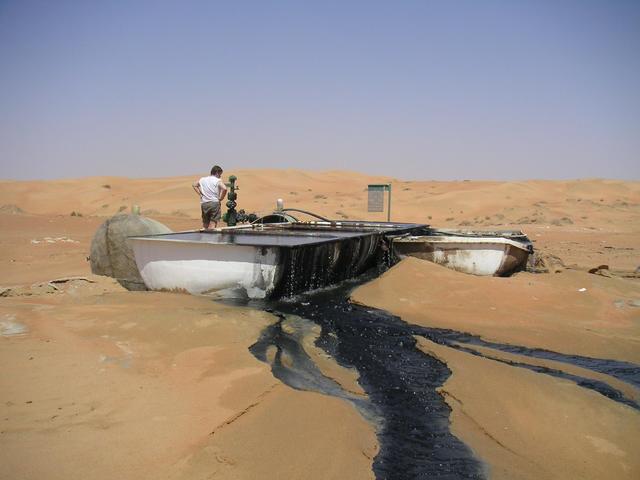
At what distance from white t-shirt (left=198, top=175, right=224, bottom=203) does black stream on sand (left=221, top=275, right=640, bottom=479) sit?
303 centimetres

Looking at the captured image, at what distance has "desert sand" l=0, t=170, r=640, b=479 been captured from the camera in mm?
2707

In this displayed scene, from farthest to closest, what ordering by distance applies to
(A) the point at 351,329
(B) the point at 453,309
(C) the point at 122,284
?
(C) the point at 122,284
(B) the point at 453,309
(A) the point at 351,329

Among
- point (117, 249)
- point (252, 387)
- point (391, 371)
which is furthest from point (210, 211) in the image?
point (252, 387)

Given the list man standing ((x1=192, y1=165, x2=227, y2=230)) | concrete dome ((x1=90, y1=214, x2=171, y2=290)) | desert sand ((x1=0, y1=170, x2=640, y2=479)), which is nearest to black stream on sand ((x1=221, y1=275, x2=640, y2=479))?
desert sand ((x1=0, y1=170, x2=640, y2=479))

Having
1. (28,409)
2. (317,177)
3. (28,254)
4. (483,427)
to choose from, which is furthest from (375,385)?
(317,177)

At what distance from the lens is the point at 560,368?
4.42m

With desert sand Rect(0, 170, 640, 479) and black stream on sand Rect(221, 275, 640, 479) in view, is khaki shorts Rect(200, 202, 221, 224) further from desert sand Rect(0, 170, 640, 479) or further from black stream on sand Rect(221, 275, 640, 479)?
black stream on sand Rect(221, 275, 640, 479)

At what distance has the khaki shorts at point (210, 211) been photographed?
8.92 m

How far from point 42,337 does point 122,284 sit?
2927 mm

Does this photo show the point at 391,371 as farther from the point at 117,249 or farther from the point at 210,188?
the point at 210,188

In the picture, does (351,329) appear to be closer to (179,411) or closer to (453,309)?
(453,309)

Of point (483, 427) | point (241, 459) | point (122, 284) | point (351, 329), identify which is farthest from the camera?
point (122, 284)

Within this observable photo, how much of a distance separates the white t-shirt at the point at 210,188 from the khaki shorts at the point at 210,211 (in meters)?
0.07

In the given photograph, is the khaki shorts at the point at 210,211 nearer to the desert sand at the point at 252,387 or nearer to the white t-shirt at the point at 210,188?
the white t-shirt at the point at 210,188
